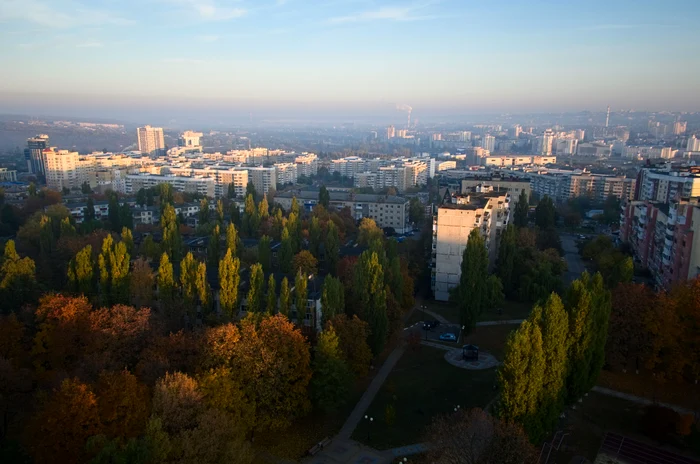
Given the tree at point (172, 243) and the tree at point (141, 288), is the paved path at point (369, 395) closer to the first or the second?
the tree at point (141, 288)

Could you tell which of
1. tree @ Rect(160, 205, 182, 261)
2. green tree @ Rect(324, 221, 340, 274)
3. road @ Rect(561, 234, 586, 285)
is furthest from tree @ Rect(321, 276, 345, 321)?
road @ Rect(561, 234, 586, 285)

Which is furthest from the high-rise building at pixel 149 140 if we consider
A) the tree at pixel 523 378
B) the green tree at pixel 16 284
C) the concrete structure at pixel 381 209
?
the tree at pixel 523 378

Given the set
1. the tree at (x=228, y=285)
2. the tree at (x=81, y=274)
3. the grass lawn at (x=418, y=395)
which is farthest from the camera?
the tree at (x=81, y=274)

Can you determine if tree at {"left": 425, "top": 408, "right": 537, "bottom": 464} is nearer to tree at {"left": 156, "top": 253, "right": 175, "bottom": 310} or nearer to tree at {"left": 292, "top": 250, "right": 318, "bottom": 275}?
tree at {"left": 156, "top": 253, "right": 175, "bottom": 310}

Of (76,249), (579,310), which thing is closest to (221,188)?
(76,249)

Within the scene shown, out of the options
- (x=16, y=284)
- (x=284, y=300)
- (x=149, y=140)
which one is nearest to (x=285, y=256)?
(x=284, y=300)

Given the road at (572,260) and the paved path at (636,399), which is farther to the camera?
the road at (572,260)

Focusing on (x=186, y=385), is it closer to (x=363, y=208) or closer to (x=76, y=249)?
(x=76, y=249)
